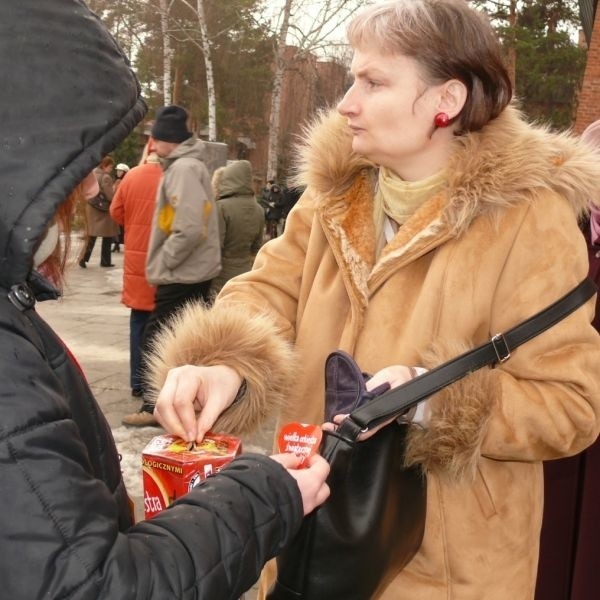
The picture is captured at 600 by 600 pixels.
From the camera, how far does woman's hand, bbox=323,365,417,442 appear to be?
1.35 meters

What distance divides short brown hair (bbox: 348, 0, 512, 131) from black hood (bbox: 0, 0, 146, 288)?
2.49ft

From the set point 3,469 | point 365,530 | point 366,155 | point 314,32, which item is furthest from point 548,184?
point 314,32

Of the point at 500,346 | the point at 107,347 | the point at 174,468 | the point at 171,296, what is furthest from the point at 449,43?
the point at 107,347

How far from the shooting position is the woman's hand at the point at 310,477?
1236 mm

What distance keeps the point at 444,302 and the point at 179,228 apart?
3.28m

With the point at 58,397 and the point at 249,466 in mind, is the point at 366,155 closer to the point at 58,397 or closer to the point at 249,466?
the point at 249,466

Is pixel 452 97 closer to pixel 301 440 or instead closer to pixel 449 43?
pixel 449 43

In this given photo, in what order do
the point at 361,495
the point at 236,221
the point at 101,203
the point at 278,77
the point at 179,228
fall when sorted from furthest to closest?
the point at 278,77, the point at 101,203, the point at 236,221, the point at 179,228, the point at 361,495

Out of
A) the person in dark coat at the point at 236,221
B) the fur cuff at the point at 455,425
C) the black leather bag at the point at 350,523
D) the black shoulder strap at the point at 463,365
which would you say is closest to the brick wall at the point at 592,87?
the person in dark coat at the point at 236,221

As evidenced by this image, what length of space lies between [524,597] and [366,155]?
1076mm

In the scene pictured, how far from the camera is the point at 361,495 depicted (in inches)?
53.2

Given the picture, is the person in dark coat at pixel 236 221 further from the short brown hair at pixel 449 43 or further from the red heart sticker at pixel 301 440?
the red heart sticker at pixel 301 440

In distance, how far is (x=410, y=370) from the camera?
1475 millimetres

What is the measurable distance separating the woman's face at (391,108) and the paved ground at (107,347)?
0.69 meters
